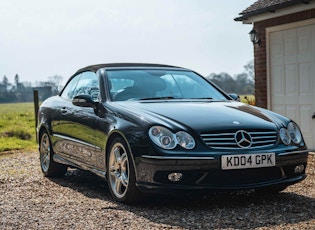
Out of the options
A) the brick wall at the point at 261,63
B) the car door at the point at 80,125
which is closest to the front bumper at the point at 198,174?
the car door at the point at 80,125

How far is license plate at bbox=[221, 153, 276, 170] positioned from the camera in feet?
18.3

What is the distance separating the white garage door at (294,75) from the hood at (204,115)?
4.72m

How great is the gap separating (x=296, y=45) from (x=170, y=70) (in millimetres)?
4581

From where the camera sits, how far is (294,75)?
37.8ft

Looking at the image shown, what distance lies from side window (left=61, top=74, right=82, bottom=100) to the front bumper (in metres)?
2.76

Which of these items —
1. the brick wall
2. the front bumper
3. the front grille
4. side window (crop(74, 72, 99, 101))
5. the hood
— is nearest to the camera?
the front bumper

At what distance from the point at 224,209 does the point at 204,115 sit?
3.19ft

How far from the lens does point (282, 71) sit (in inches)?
466

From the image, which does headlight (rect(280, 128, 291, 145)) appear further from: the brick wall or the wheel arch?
the brick wall

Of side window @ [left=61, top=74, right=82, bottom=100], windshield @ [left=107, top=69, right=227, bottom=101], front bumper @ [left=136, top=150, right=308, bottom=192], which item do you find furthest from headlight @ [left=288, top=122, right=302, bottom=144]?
side window @ [left=61, top=74, right=82, bottom=100]

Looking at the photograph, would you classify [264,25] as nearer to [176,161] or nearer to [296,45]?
[296,45]

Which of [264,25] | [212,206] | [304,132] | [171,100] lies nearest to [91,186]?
[171,100]

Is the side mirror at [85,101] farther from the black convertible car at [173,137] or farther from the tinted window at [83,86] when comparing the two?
the tinted window at [83,86]

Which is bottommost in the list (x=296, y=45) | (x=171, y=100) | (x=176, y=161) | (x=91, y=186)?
(x=91, y=186)
